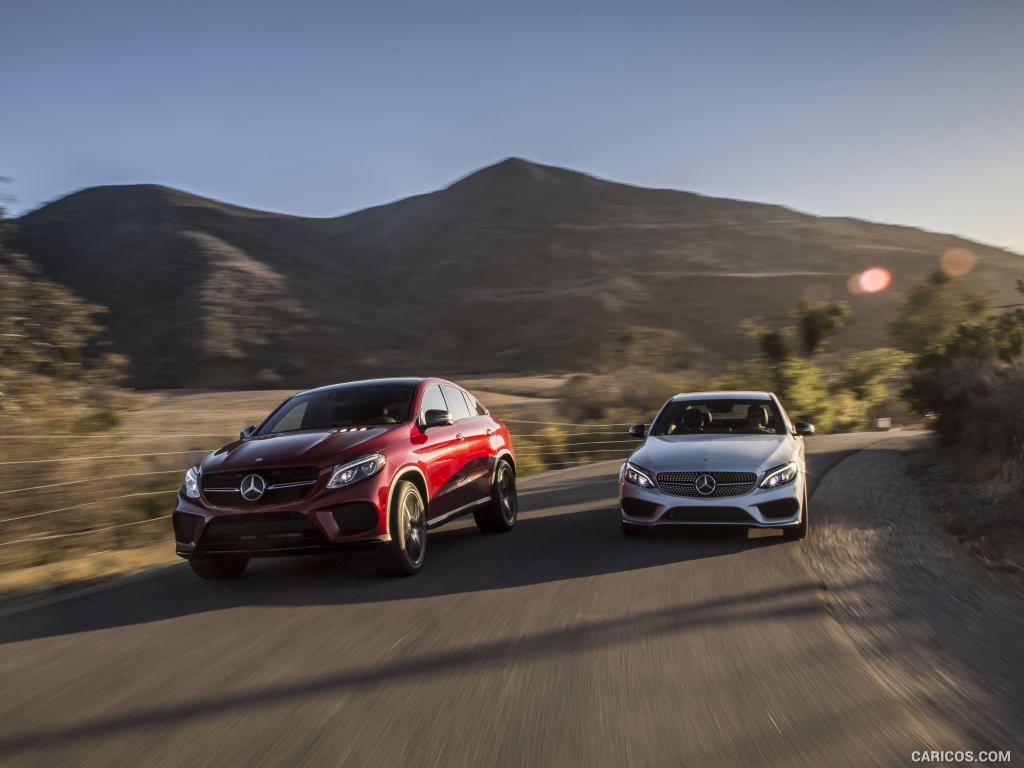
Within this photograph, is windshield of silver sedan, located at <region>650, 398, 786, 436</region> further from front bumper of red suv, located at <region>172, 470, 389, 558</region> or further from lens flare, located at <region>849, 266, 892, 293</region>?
lens flare, located at <region>849, 266, 892, 293</region>

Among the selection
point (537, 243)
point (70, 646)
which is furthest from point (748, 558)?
point (537, 243)

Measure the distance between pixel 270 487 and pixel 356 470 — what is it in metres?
0.66

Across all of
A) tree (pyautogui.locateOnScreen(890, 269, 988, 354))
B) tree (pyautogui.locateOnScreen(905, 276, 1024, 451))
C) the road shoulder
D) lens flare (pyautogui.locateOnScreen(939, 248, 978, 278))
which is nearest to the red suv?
the road shoulder

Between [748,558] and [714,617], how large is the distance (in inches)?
85.9

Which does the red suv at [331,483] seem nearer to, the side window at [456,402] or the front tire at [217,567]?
the front tire at [217,567]

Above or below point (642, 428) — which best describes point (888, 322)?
below

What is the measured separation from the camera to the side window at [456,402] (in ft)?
30.9

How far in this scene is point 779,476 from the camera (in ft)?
28.7

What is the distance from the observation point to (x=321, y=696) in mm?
4590

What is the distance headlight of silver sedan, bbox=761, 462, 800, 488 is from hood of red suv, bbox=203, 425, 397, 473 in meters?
3.67

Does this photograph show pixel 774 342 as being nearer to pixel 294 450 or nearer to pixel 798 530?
pixel 798 530

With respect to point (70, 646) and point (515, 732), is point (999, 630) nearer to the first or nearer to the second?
point (515, 732)

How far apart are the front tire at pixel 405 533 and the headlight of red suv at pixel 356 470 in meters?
0.28

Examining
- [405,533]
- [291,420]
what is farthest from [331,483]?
[291,420]
